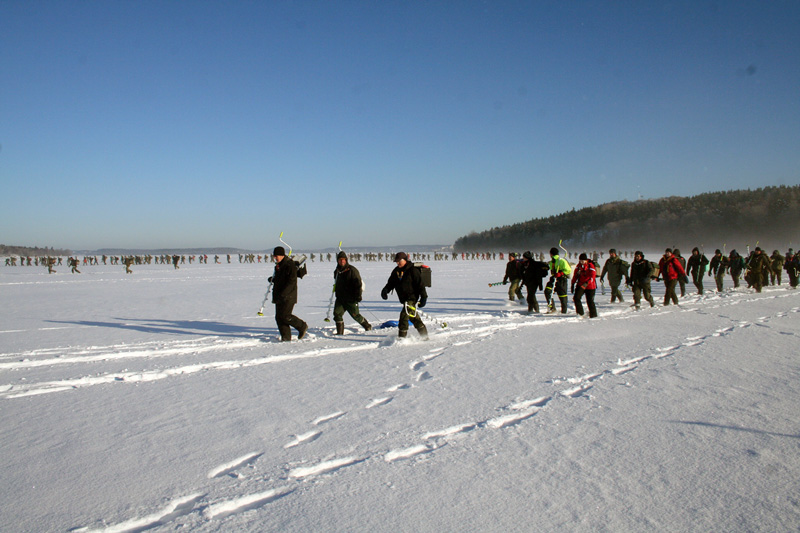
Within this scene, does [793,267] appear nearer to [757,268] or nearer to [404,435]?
[757,268]

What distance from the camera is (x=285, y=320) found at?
786 cm

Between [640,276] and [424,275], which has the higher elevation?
[424,275]

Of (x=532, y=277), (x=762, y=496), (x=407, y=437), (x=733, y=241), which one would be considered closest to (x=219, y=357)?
(x=407, y=437)

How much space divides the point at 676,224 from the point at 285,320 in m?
136

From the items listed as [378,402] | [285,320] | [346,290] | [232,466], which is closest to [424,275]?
[346,290]

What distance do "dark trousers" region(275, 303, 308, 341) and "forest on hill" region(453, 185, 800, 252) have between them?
115679 mm

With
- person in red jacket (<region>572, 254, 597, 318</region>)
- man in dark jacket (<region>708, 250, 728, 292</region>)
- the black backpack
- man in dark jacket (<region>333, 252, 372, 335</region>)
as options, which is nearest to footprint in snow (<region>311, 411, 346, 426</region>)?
the black backpack

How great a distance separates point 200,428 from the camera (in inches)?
158

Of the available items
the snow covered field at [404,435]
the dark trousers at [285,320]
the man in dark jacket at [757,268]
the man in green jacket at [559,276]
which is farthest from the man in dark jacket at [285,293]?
the man in dark jacket at [757,268]

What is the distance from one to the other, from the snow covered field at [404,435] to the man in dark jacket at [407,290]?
1.32 ft

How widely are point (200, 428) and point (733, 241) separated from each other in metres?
130

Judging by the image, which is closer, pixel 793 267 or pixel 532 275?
pixel 532 275

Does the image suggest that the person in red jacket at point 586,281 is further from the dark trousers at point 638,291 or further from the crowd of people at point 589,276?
the dark trousers at point 638,291

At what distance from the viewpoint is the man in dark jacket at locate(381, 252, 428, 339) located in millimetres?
7559
